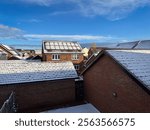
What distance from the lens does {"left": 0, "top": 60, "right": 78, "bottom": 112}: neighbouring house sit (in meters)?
13.2

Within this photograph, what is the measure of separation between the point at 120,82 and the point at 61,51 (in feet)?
61.3

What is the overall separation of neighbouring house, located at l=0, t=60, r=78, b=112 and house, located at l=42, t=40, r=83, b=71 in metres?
10.6

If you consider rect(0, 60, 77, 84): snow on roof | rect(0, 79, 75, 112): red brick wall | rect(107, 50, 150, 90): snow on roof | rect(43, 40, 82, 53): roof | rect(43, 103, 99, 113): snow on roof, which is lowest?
rect(43, 103, 99, 113): snow on roof

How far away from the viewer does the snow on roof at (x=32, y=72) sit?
536 inches

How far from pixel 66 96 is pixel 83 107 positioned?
2073 millimetres

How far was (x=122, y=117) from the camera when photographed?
4.49 m

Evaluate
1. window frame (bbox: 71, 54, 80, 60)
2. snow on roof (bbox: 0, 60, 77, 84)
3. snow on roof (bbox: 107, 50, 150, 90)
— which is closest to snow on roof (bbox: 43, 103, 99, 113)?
snow on roof (bbox: 0, 60, 77, 84)

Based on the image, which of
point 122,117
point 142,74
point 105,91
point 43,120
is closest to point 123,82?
point 142,74

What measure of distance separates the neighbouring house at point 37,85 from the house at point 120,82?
8.32 feet

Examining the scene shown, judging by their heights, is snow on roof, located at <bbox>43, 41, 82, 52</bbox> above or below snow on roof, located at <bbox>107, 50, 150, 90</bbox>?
above

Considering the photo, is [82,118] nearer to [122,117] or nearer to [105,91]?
[122,117]

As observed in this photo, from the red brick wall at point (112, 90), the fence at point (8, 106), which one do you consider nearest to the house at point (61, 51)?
the red brick wall at point (112, 90)

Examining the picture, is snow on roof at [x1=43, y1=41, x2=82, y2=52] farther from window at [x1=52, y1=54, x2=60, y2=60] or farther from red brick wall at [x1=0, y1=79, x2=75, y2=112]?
red brick wall at [x1=0, y1=79, x2=75, y2=112]

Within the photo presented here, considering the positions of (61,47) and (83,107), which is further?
(61,47)
